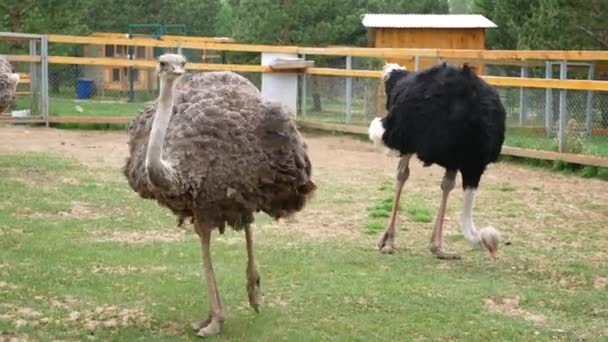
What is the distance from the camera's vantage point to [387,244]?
7672 mm

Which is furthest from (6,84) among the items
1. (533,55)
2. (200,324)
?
(533,55)

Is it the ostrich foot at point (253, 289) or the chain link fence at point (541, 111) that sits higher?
the chain link fence at point (541, 111)

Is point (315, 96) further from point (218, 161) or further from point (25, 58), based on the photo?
point (218, 161)

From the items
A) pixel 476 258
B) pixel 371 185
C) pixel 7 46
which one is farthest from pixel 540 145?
pixel 7 46

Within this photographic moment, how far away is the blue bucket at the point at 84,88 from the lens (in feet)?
71.2

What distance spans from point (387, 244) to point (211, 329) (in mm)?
2634

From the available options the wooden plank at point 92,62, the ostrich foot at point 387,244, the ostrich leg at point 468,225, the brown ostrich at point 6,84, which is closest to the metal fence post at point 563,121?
the ostrich foot at point 387,244

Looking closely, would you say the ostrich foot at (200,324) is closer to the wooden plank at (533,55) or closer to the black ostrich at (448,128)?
the black ostrich at (448,128)

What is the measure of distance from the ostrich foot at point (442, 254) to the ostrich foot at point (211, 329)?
2562 mm

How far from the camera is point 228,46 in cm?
1781

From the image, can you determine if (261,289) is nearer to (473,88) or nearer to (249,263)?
(249,263)

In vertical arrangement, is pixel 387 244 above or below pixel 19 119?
below

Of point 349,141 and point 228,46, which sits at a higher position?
point 228,46

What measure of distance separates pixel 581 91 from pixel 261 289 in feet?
26.6
